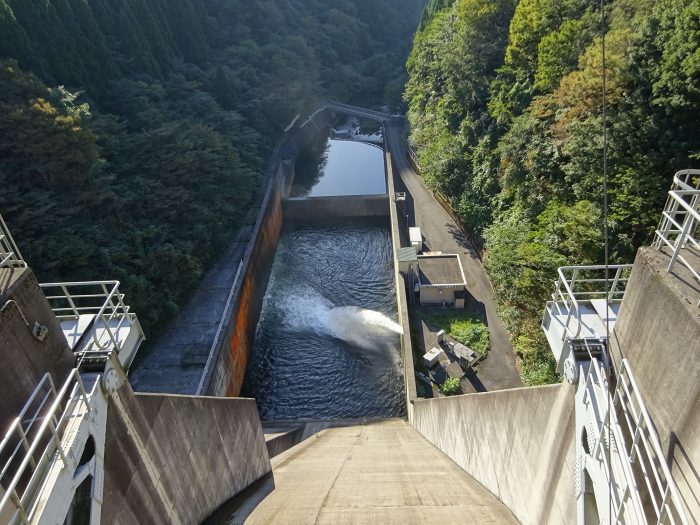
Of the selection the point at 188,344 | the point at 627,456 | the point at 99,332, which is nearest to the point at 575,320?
the point at 627,456

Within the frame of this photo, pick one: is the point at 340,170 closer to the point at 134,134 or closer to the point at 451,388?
the point at 134,134

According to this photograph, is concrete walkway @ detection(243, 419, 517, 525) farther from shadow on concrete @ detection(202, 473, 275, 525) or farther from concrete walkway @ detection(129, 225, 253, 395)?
concrete walkway @ detection(129, 225, 253, 395)

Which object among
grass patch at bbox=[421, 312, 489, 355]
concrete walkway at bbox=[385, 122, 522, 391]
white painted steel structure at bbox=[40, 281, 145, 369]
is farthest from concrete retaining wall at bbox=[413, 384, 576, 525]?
grass patch at bbox=[421, 312, 489, 355]

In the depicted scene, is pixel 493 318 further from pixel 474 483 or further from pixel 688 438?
pixel 688 438

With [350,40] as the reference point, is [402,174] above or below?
below

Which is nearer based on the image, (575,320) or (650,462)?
(650,462)

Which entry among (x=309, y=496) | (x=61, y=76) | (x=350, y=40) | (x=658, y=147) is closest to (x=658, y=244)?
(x=309, y=496)
